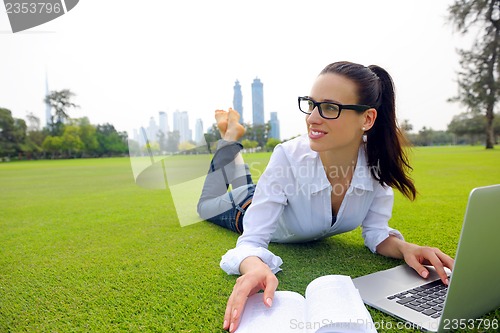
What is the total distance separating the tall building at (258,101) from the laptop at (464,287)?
503 cm

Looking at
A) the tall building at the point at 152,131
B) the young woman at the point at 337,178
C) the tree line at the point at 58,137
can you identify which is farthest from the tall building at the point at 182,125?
the tree line at the point at 58,137

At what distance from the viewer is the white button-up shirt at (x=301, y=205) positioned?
154 centimetres

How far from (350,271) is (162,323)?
2.80 ft

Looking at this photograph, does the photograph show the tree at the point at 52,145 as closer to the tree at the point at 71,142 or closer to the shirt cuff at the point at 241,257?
the tree at the point at 71,142

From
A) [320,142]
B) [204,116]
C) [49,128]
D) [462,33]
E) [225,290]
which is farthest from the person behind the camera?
[49,128]

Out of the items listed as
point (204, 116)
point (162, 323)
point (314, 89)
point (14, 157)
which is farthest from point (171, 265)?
point (14, 157)

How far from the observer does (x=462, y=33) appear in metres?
19.8

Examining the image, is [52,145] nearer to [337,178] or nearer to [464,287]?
[337,178]

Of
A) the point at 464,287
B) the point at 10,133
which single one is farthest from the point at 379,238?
the point at 10,133

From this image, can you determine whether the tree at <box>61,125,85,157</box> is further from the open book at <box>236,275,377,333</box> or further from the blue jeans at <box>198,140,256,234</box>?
the open book at <box>236,275,377,333</box>

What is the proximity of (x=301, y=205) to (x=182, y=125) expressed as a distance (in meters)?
2.34

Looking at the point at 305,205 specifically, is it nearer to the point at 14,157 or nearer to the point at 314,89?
the point at 314,89

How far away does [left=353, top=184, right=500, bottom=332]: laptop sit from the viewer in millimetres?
828

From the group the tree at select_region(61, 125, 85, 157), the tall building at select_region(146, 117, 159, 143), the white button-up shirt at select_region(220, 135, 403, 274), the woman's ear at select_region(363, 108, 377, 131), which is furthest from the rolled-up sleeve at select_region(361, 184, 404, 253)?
the tree at select_region(61, 125, 85, 157)
